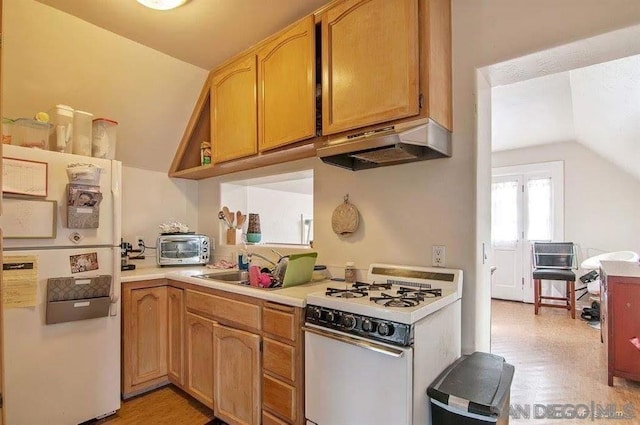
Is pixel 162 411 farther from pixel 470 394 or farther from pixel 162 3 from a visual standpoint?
pixel 162 3

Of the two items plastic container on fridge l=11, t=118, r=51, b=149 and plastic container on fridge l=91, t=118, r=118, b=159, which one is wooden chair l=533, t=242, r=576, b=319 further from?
plastic container on fridge l=11, t=118, r=51, b=149

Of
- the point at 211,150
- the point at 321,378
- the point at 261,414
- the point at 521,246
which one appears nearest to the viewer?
the point at 321,378

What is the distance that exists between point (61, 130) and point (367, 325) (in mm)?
2205

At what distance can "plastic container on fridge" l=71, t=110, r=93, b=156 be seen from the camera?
2.13 meters

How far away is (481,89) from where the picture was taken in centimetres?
183

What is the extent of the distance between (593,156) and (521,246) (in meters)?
1.63

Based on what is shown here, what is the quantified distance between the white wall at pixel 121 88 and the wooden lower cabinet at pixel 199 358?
1240mm

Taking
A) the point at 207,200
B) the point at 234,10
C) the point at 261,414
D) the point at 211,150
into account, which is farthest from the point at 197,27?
the point at 261,414

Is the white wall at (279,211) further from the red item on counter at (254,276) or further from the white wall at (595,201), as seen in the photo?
the white wall at (595,201)

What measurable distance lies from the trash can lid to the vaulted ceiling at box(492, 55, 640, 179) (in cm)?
208

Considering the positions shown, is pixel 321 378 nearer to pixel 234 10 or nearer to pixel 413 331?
pixel 413 331

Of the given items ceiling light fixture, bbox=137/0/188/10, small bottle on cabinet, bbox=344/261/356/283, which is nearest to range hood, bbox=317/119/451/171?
small bottle on cabinet, bbox=344/261/356/283

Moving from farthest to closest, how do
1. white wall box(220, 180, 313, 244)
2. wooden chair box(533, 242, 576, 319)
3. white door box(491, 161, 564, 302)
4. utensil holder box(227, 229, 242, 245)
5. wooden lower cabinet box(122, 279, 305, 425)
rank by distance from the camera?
white door box(491, 161, 564, 302), wooden chair box(533, 242, 576, 319), white wall box(220, 180, 313, 244), utensil holder box(227, 229, 242, 245), wooden lower cabinet box(122, 279, 305, 425)

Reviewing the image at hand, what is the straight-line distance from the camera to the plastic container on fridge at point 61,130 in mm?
2051
